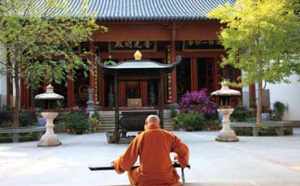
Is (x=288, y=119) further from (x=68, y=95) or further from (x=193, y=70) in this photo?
(x=68, y=95)

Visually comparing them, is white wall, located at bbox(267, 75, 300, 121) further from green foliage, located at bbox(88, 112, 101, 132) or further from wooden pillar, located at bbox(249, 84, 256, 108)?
green foliage, located at bbox(88, 112, 101, 132)

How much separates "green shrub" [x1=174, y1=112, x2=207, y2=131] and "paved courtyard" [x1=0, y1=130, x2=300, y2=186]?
5520 mm

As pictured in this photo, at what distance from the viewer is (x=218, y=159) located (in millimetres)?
10328

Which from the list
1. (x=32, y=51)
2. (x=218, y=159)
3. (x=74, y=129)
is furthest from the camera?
(x=74, y=129)

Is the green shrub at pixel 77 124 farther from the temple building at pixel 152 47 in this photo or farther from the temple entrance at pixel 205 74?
the temple entrance at pixel 205 74

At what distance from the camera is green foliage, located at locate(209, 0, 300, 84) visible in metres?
15.8

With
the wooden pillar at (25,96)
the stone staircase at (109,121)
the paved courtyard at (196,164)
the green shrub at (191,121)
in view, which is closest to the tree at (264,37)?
the paved courtyard at (196,164)

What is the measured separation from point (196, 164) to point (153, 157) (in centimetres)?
399

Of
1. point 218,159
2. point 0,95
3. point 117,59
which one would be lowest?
point 218,159

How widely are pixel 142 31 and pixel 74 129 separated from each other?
6.97 m

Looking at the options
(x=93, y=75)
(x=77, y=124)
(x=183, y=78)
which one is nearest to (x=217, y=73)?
(x=183, y=78)

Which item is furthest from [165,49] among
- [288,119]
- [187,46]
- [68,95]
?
[288,119]

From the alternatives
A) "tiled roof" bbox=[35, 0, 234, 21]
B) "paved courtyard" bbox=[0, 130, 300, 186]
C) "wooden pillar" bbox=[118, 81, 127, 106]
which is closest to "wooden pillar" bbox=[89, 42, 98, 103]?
"tiled roof" bbox=[35, 0, 234, 21]

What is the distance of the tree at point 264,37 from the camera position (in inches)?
623
